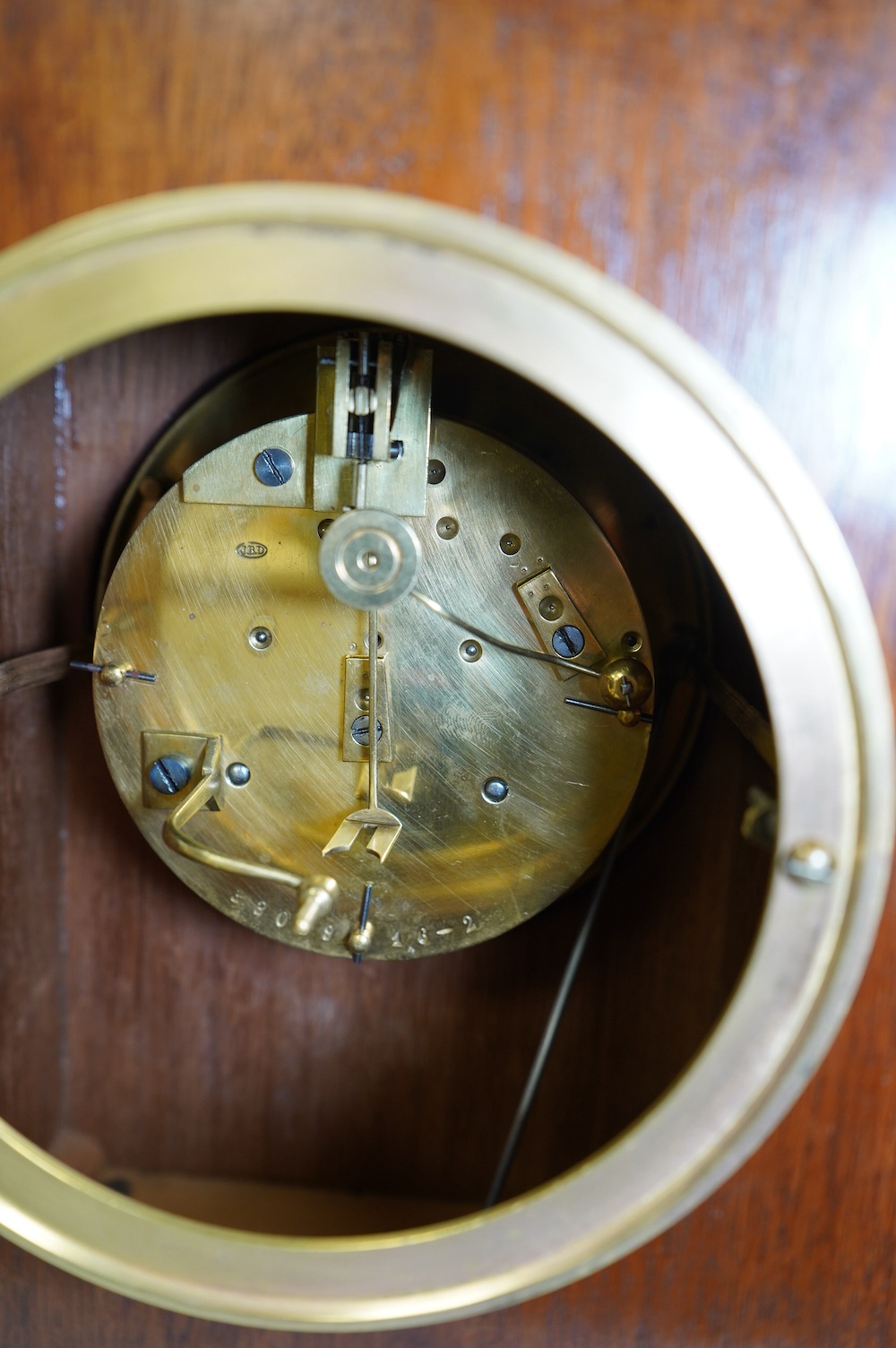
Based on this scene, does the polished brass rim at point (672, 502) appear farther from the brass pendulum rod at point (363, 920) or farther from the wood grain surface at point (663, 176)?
the brass pendulum rod at point (363, 920)

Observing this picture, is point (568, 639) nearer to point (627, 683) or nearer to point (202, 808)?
point (627, 683)

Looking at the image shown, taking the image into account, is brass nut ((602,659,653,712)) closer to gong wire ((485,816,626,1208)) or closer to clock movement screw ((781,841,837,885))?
gong wire ((485,816,626,1208))

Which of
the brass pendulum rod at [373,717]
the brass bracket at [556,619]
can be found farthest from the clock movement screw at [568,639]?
the brass pendulum rod at [373,717]

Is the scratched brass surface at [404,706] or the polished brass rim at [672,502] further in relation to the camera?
the scratched brass surface at [404,706]

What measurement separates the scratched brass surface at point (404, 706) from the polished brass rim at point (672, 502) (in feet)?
0.74

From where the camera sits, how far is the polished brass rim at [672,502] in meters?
0.45

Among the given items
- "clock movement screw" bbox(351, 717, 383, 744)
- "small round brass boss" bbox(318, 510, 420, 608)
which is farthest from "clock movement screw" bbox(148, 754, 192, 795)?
"small round brass boss" bbox(318, 510, 420, 608)

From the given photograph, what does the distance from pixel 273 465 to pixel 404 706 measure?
193 mm

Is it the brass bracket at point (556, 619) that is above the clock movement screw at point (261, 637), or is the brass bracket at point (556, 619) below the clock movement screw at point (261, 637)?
above

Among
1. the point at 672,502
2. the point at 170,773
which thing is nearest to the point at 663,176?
the point at 672,502

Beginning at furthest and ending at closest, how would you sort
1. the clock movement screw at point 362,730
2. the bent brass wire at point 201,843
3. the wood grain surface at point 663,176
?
the clock movement screw at point 362,730 < the bent brass wire at point 201,843 < the wood grain surface at point 663,176

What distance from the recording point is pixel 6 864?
0.75 m

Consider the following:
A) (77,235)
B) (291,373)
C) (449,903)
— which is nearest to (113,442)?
(291,373)

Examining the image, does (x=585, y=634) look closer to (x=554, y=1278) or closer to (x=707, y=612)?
(x=707, y=612)
